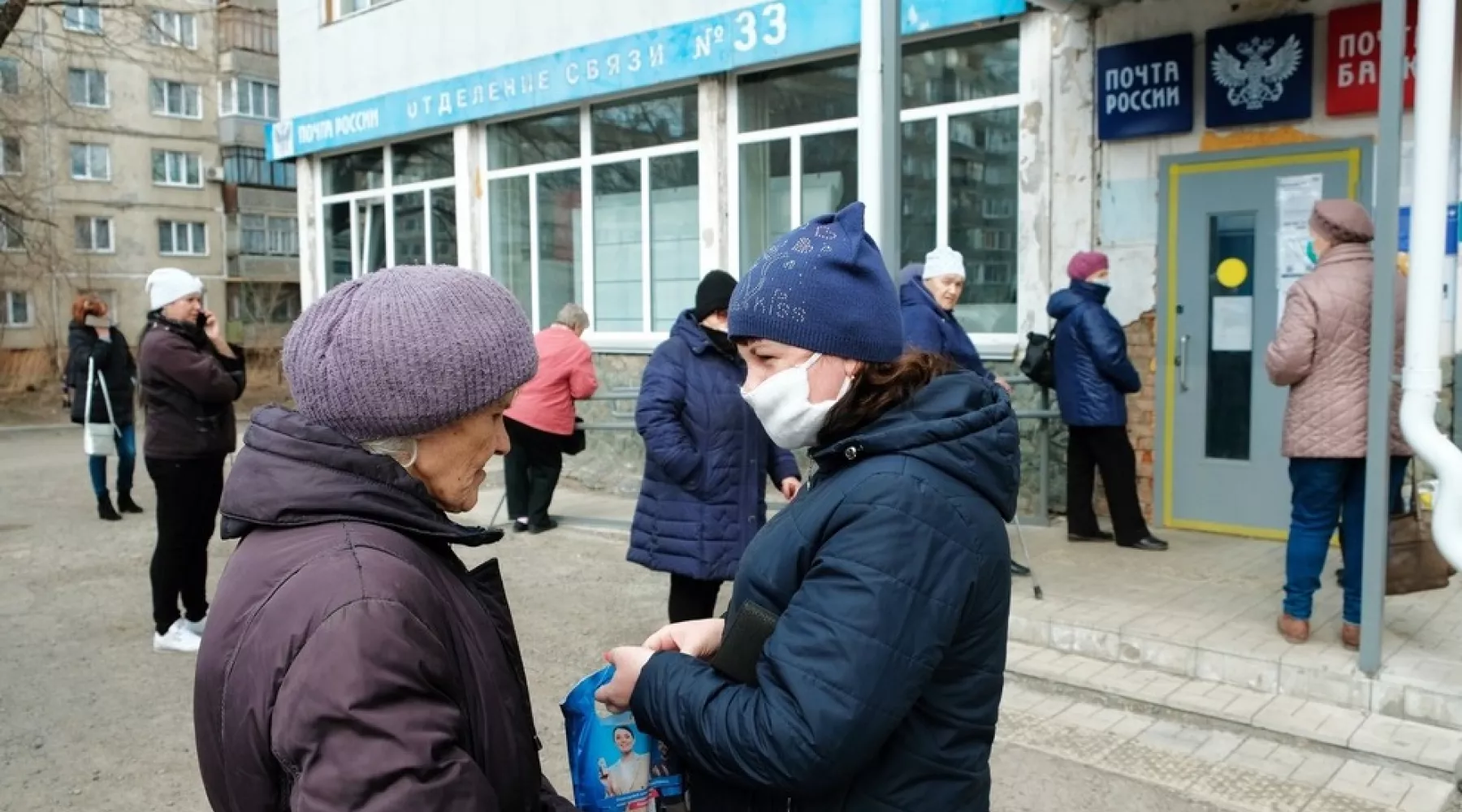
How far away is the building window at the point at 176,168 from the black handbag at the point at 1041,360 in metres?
40.8

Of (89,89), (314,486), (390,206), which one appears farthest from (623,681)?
(89,89)

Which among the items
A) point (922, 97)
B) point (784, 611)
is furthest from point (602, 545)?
Result: point (784, 611)

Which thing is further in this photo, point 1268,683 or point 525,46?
point 525,46

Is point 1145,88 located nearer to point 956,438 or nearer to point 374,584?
point 956,438

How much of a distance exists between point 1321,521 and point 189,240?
143 ft

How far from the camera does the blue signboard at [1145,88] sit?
7.22 meters

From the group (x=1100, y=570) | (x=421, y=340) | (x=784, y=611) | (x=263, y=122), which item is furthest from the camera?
(x=263, y=122)

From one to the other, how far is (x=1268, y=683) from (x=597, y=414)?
297 inches

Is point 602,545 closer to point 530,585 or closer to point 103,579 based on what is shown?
point 530,585

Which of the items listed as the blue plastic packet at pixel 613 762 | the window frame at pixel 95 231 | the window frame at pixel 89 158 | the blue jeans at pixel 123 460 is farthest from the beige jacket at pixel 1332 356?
the window frame at pixel 89 158

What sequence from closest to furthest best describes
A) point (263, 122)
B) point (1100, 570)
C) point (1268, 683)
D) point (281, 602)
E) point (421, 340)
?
point (281, 602), point (421, 340), point (1268, 683), point (1100, 570), point (263, 122)

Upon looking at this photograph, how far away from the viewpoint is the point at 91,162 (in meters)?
39.4

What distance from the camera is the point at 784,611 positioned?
1.77 m

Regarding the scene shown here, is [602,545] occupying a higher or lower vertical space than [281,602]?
lower
